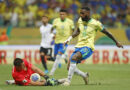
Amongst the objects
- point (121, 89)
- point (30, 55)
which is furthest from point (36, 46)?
point (121, 89)

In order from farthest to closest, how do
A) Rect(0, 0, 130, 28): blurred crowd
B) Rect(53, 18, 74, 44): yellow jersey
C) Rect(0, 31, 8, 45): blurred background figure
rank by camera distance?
Rect(0, 0, 130, 28): blurred crowd < Rect(0, 31, 8, 45): blurred background figure < Rect(53, 18, 74, 44): yellow jersey

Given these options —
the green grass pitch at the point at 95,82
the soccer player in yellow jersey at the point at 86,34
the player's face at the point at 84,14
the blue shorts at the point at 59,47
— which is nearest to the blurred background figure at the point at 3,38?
the blue shorts at the point at 59,47

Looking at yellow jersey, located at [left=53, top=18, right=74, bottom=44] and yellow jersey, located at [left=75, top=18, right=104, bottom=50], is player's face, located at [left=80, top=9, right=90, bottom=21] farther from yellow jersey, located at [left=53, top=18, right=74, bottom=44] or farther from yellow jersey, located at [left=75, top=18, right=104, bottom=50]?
yellow jersey, located at [left=53, top=18, right=74, bottom=44]

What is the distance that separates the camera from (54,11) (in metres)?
29.4

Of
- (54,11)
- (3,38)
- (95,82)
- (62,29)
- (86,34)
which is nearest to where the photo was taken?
(86,34)

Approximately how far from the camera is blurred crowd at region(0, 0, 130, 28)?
28141 millimetres

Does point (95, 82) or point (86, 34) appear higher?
point (86, 34)

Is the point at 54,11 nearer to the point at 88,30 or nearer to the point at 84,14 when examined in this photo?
the point at 88,30

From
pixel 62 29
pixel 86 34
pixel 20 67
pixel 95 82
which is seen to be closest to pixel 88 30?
pixel 86 34

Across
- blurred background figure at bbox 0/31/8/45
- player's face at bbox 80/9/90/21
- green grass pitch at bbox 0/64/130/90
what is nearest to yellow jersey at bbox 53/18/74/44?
green grass pitch at bbox 0/64/130/90

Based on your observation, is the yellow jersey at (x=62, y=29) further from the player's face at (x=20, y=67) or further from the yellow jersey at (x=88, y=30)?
the player's face at (x=20, y=67)

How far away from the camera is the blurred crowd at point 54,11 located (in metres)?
28.1

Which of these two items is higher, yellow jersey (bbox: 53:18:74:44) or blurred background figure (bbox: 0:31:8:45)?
yellow jersey (bbox: 53:18:74:44)

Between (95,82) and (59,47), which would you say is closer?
(95,82)
